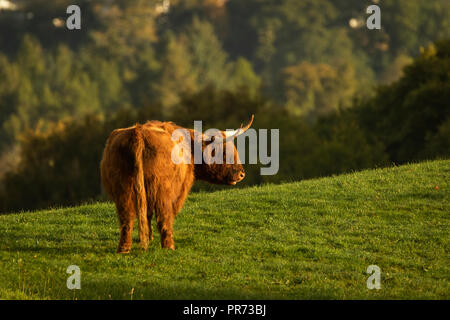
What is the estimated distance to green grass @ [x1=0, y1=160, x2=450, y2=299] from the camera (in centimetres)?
1088

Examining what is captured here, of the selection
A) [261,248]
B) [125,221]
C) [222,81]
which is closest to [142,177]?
[125,221]

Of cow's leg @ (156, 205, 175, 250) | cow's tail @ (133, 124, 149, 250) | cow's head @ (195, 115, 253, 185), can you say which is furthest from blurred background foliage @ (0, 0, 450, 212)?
cow's tail @ (133, 124, 149, 250)

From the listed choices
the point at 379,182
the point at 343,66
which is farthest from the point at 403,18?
the point at 379,182

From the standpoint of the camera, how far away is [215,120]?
175 ft

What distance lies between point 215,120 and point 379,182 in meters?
35.7

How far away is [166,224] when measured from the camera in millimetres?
12219

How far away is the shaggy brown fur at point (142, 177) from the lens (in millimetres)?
11641

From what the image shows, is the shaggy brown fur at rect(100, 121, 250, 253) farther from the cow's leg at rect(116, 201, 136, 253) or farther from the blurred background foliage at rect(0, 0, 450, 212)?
the blurred background foliage at rect(0, 0, 450, 212)

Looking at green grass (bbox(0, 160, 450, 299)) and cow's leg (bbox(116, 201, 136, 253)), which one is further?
cow's leg (bbox(116, 201, 136, 253))

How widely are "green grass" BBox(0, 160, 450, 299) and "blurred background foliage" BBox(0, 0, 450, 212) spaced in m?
18.6

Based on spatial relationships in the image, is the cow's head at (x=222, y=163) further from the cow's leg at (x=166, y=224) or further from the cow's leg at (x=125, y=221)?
the cow's leg at (x=125, y=221)

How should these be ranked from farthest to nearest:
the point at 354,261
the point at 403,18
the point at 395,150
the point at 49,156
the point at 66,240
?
the point at 403,18 → the point at 49,156 → the point at 395,150 → the point at 66,240 → the point at 354,261

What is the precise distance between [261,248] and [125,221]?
8.46 ft
